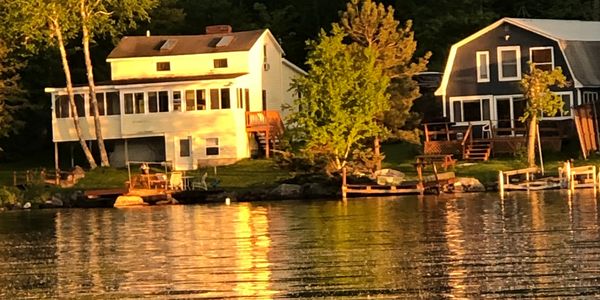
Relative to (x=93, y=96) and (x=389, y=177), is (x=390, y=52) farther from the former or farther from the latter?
(x=93, y=96)

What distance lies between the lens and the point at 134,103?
224 ft

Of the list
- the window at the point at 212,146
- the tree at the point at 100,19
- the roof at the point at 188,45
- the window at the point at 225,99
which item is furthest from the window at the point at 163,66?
the window at the point at 212,146

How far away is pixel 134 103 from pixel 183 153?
3862 mm

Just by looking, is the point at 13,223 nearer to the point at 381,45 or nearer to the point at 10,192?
the point at 10,192

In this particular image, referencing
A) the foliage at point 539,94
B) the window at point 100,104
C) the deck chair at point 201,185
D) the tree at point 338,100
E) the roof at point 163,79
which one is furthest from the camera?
the window at point 100,104

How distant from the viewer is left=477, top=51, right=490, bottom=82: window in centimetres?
6525

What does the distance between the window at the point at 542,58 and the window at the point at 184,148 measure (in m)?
19.1

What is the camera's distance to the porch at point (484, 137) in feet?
199

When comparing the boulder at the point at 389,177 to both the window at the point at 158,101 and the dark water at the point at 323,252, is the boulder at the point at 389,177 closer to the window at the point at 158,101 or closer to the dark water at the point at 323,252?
the dark water at the point at 323,252

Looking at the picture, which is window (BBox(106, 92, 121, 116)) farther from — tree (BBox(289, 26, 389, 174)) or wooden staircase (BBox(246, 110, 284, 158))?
tree (BBox(289, 26, 389, 174))

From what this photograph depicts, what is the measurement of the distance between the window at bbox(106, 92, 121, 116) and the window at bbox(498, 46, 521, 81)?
21035mm

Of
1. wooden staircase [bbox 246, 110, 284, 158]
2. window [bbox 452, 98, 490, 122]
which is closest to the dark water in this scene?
window [bbox 452, 98, 490, 122]

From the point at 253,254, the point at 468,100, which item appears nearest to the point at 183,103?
the point at 468,100

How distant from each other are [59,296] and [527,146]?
35705 millimetres
